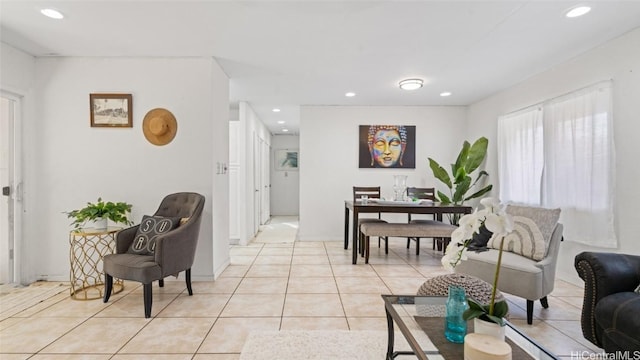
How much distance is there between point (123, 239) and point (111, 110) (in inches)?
57.1

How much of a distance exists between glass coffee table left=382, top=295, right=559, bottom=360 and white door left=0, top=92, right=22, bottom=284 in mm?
3840

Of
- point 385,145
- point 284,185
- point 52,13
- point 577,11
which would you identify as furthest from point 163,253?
point 284,185

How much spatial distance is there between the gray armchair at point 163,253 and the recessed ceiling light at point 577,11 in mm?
3438

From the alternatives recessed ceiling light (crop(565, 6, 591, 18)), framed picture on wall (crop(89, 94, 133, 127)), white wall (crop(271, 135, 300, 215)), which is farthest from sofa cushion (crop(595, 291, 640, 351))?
white wall (crop(271, 135, 300, 215))

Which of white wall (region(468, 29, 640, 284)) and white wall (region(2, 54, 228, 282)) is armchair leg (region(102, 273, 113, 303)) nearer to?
white wall (region(2, 54, 228, 282))

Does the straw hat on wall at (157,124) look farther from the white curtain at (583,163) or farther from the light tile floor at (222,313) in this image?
the white curtain at (583,163)

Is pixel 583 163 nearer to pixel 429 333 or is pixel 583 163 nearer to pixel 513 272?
pixel 513 272

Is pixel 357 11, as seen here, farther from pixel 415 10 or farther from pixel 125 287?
pixel 125 287

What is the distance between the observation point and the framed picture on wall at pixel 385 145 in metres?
5.55

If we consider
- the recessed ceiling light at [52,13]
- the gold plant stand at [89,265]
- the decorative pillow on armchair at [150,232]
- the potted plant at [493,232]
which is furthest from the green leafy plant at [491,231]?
the recessed ceiling light at [52,13]

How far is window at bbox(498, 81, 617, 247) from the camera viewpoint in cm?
298

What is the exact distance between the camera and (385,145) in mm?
5570

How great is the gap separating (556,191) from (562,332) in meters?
1.87

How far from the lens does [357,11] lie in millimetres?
2436
